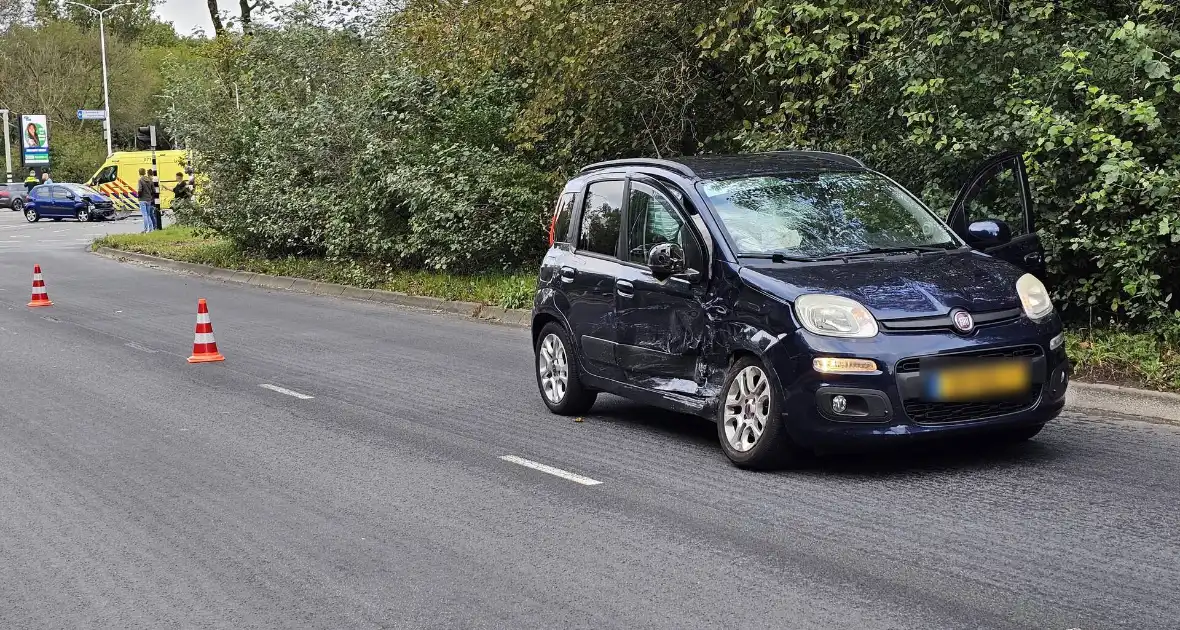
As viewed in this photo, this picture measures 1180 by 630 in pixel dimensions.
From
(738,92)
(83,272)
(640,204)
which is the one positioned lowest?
(83,272)

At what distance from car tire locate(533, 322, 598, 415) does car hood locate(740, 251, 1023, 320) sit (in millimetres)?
2107

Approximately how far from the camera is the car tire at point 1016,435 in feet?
24.6

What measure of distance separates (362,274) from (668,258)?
45.2ft

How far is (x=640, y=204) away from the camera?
858 cm

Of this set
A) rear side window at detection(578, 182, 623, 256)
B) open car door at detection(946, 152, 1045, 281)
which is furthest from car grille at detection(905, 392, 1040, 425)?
rear side window at detection(578, 182, 623, 256)

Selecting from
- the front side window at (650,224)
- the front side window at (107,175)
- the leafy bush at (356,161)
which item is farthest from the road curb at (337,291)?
the front side window at (107,175)

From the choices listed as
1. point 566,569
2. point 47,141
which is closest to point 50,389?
point 566,569

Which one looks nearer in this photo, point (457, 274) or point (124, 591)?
point (124, 591)

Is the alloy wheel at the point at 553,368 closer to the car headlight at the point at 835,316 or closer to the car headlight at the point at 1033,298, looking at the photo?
the car headlight at the point at 835,316

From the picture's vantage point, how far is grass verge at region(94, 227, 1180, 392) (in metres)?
9.45

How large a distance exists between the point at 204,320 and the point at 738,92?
271 inches

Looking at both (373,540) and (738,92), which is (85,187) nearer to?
(738,92)

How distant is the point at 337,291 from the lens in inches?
827

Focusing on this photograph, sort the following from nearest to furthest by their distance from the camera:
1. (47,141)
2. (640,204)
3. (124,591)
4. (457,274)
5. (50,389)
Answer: (124,591)
(640,204)
(50,389)
(457,274)
(47,141)
